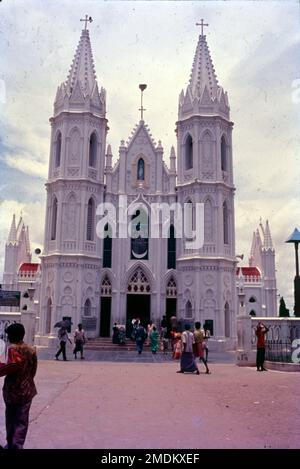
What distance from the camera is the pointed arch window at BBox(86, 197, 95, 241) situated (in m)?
33.1

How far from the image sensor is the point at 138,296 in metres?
33.6

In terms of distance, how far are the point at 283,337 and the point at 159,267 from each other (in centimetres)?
1510

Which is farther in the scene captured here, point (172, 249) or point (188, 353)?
point (172, 249)

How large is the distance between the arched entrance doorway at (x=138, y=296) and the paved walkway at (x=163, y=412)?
19671mm

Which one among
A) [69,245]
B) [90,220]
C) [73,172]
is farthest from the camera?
[90,220]

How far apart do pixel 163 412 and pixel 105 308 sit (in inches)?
1003

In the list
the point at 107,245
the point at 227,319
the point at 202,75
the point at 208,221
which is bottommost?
the point at 227,319

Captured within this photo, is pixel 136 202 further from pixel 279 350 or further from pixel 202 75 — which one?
pixel 279 350

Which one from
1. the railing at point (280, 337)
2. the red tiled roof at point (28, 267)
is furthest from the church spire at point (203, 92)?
the red tiled roof at point (28, 267)

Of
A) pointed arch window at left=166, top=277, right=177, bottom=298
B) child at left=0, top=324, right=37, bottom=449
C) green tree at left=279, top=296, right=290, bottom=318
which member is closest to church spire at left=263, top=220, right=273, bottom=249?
green tree at left=279, top=296, right=290, bottom=318

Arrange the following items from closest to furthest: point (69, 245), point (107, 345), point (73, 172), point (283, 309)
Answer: point (107, 345), point (69, 245), point (73, 172), point (283, 309)

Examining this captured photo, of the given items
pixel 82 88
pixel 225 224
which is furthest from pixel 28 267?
pixel 225 224

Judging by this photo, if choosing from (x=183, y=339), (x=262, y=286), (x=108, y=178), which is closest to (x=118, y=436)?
(x=183, y=339)

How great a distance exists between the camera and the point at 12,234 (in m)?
47.0
